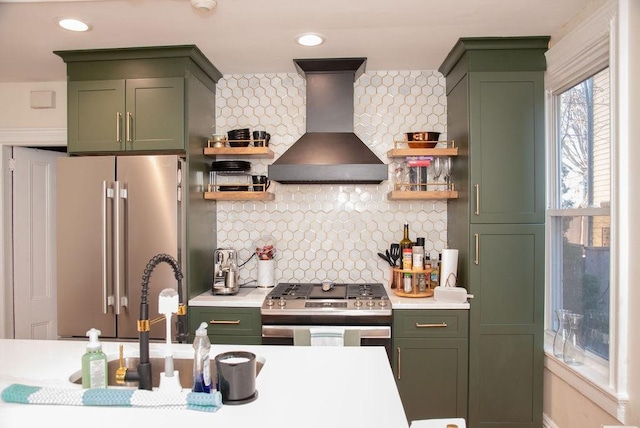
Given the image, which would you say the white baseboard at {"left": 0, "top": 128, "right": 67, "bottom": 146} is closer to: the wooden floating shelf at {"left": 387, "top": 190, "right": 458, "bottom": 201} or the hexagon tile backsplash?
the hexagon tile backsplash

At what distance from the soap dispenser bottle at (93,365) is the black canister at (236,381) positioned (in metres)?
0.46

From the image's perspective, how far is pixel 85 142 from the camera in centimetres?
309

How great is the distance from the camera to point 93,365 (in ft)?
5.03

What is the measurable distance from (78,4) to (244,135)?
1.31 metres

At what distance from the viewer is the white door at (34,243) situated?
371 cm

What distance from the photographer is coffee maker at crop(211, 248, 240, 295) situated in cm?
322

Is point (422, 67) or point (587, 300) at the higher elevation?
point (422, 67)

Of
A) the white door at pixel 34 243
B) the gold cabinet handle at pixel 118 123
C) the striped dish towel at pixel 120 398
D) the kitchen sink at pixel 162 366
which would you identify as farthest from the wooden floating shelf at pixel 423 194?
the white door at pixel 34 243

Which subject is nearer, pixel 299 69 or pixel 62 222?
pixel 62 222

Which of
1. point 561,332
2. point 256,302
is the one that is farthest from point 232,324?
point 561,332

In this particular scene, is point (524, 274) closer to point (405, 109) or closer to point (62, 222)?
point (405, 109)

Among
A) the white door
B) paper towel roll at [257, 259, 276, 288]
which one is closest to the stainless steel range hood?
paper towel roll at [257, 259, 276, 288]

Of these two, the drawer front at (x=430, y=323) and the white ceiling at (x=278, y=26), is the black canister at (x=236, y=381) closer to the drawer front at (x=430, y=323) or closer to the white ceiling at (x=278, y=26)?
the drawer front at (x=430, y=323)

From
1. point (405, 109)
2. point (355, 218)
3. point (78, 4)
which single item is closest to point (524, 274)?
point (355, 218)
